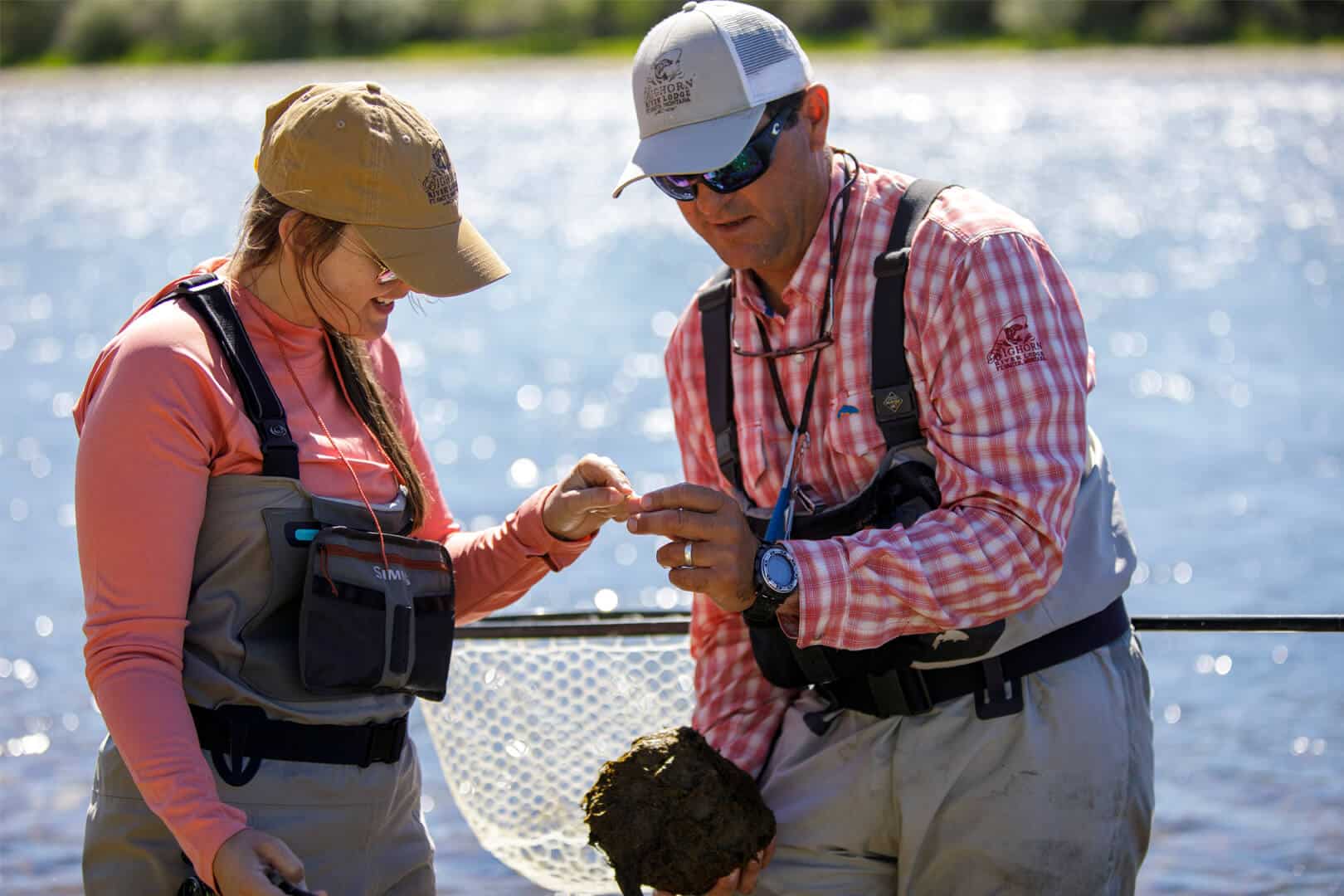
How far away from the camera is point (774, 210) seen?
11.4 feet

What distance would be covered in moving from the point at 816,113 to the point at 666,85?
0.33 meters

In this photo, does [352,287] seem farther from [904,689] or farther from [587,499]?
[904,689]

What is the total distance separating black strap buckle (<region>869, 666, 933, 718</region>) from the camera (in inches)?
134

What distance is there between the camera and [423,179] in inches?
120

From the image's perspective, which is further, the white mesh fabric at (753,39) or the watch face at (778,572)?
the white mesh fabric at (753,39)

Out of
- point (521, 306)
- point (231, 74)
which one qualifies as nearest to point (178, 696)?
point (521, 306)

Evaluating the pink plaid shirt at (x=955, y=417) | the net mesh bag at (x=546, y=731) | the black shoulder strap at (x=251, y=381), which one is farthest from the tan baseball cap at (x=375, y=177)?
the net mesh bag at (x=546, y=731)

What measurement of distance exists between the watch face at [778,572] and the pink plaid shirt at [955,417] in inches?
1.1

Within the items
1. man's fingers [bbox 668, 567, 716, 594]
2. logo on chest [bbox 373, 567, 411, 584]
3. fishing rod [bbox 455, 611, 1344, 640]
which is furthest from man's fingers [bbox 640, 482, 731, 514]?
fishing rod [bbox 455, 611, 1344, 640]

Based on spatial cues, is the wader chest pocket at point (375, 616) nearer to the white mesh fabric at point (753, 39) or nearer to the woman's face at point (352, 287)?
the woman's face at point (352, 287)

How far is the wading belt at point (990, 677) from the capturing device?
132 inches

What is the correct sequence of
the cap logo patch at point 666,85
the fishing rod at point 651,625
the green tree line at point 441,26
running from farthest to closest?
the green tree line at point 441,26
the fishing rod at point 651,625
the cap logo patch at point 666,85

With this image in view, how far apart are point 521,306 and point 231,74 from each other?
37804 millimetres

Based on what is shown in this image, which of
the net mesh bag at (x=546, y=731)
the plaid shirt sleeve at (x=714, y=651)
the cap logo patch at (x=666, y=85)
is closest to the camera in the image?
the cap logo patch at (x=666, y=85)
